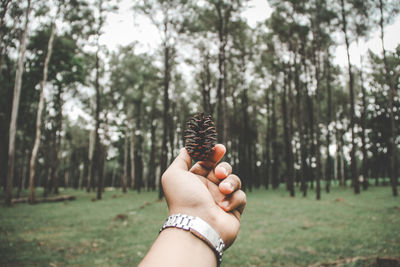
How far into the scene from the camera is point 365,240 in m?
7.82

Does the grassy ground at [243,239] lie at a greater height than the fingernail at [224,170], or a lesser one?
lesser

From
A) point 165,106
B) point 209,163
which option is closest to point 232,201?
point 209,163

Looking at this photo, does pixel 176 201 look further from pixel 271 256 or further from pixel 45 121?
pixel 45 121

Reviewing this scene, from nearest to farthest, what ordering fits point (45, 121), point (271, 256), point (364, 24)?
point (271, 256)
point (364, 24)
point (45, 121)

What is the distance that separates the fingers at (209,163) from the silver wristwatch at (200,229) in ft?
1.79

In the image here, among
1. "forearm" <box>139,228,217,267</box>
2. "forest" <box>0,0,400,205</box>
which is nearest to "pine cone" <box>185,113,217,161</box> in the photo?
"forearm" <box>139,228,217,267</box>

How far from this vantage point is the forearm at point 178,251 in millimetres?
1310

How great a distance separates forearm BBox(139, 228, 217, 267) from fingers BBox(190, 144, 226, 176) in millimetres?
Answer: 677

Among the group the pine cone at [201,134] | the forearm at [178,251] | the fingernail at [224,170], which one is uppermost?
the pine cone at [201,134]

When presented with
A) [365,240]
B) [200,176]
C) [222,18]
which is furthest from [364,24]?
[200,176]

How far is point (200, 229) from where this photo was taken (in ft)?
4.98

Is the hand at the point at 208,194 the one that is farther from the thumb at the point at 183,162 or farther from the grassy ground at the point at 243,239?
the grassy ground at the point at 243,239

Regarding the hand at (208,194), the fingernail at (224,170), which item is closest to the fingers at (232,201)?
the hand at (208,194)

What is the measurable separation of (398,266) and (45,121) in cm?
4002
